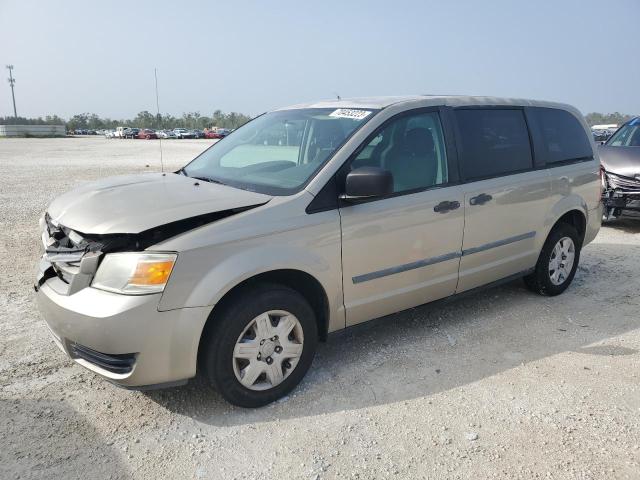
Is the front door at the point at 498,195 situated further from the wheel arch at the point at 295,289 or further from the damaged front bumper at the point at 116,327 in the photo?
the damaged front bumper at the point at 116,327

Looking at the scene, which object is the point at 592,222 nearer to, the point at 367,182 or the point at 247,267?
the point at 367,182

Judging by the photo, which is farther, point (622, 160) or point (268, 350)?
point (622, 160)

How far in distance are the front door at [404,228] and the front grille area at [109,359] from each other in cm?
135

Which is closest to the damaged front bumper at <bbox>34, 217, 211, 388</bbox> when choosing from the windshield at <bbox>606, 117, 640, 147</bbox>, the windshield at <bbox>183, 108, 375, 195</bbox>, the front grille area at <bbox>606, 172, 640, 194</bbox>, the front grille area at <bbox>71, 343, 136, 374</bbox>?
the front grille area at <bbox>71, 343, 136, 374</bbox>

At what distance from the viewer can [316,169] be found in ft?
10.6

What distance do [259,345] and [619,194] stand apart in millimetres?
7189

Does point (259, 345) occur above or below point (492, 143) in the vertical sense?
below

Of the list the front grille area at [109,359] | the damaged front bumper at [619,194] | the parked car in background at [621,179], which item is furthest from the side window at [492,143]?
the damaged front bumper at [619,194]

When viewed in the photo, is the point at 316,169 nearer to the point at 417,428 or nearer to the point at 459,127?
the point at 459,127

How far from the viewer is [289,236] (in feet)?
9.75

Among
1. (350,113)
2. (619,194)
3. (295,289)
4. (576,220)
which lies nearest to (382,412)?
(295,289)

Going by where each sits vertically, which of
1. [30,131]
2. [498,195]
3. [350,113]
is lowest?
[498,195]

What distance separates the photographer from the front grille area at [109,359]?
2.66m

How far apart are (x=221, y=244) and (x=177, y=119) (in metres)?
130
